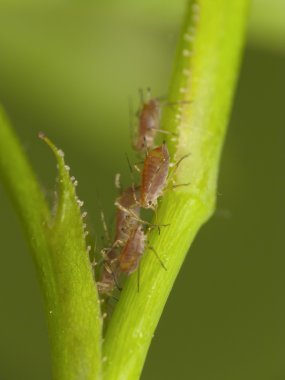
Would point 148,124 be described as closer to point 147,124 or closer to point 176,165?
point 147,124

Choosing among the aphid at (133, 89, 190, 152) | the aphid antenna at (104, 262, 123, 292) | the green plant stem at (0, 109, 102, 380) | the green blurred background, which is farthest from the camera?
the green blurred background

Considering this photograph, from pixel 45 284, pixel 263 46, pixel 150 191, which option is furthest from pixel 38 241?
pixel 263 46

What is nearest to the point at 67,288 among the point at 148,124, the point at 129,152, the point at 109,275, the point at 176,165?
the point at 109,275

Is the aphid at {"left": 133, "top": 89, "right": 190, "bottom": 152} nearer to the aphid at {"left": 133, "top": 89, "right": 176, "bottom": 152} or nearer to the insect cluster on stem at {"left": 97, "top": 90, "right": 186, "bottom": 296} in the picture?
the aphid at {"left": 133, "top": 89, "right": 176, "bottom": 152}

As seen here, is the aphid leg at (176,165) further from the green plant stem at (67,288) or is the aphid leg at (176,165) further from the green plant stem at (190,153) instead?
the green plant stem at (67,288)

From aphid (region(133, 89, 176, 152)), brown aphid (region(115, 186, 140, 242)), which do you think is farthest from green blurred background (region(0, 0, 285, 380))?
brown aphid (region(115, 186, 140, 242))
